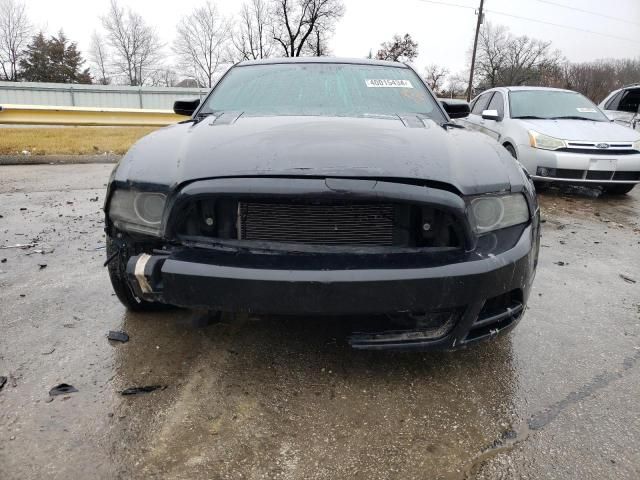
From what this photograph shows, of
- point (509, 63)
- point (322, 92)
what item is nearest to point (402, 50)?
point (509, 63)

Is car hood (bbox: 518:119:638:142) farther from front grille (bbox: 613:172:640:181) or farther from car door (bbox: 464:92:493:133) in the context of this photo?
car door (bbox: 464:92:493:133)

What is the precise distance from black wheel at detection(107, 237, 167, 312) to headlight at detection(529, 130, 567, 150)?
16.8 feet

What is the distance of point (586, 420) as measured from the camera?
1659mm

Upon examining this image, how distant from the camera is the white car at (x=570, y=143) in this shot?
18.0ft

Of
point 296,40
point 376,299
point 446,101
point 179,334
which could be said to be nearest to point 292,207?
point 376,299

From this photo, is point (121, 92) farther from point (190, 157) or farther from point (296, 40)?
point (190, 157)

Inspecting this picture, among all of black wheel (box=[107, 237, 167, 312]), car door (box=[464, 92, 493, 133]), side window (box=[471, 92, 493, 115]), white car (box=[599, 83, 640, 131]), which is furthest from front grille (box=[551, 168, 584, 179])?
black wheel (box=[107, 237, 167, 312])

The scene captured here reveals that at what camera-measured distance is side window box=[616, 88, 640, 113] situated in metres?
8.88

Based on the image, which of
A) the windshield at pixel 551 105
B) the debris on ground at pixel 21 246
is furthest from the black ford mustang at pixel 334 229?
the windshield at pixel 551 105

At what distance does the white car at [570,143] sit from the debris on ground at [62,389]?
5439mm

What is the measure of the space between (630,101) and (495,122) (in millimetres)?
4417

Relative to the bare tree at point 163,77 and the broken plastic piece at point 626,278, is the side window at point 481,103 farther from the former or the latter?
the bare tree at point 163,77

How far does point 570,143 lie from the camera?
5500 mm

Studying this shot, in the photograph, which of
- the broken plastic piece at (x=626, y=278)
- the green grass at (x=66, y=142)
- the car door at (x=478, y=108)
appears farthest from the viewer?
the green grass at (x=66, y=142)
